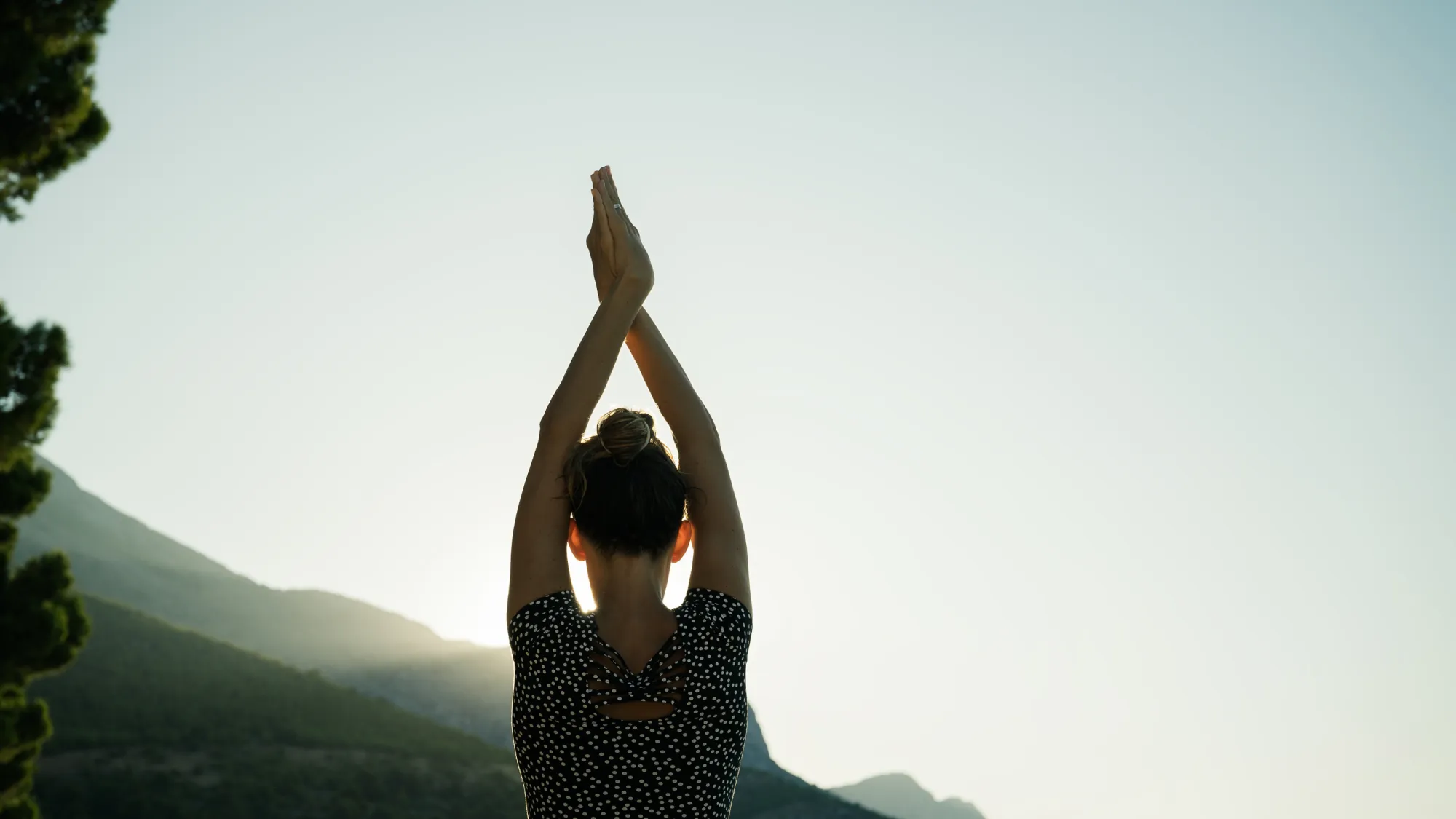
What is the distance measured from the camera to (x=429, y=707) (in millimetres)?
87250

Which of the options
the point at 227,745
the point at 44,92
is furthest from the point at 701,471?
the point at 227,745

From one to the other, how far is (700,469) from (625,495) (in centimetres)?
25

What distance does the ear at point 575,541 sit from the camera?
6.35 feet

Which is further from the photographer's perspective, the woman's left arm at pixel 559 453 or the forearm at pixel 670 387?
the forearm at pixel 670 387

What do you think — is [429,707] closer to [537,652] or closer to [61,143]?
[61,143]

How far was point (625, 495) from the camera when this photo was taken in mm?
1884

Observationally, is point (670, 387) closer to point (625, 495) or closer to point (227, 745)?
point (625, 495)

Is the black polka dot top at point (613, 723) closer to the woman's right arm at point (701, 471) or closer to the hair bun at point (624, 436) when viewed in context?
the woman's right arm at point (701, 471)

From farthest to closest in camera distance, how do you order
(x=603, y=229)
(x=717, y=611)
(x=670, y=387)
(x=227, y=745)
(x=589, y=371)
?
(x=227, y=745), (x=603, y=229), (x=670, y=387), (x=589, y=371), (x=717, y=611)

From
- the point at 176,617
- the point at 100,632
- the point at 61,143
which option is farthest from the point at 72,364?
the point at 176,617

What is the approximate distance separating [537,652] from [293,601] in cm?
13643

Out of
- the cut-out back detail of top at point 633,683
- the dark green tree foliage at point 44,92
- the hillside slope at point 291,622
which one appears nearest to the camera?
the cut-out back detail of top at point 633,683

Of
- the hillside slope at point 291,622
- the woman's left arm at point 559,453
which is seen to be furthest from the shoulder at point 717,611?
the hillside slope at point 291,622

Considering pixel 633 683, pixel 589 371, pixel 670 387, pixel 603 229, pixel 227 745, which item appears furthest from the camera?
pixel 227 745
